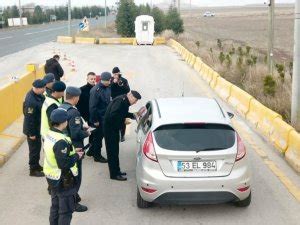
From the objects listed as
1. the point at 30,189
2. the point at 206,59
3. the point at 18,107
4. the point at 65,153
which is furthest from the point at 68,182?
the point at 206,59

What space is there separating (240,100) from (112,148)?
6.93 m

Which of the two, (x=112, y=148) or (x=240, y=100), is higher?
(x=112, y=148)

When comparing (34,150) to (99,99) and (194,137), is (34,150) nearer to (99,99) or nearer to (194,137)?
(99,99)

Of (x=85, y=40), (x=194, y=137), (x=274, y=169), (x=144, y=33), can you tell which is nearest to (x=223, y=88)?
(x=274, y=169)

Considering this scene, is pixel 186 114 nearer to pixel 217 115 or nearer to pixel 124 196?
pixel 217 115

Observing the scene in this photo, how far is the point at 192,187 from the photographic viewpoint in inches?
254

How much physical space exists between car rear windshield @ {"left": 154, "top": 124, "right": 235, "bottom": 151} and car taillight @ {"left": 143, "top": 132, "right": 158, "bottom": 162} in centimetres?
10

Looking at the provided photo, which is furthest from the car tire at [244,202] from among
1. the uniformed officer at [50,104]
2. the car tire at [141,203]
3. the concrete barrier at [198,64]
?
the concrete barrier at [198,64]

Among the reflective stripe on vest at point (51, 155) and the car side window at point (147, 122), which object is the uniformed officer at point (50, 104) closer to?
the car side window at point (147, 122)

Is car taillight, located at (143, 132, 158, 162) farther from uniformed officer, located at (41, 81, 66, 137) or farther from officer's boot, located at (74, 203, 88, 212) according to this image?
uniformed officer, located at (41, 81, 66, 137)

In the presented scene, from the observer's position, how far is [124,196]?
7652mm

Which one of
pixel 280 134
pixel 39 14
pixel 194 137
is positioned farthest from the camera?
pixel 39 14

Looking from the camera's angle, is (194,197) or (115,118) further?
(115,118)

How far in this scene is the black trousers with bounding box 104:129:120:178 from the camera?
8.00m
